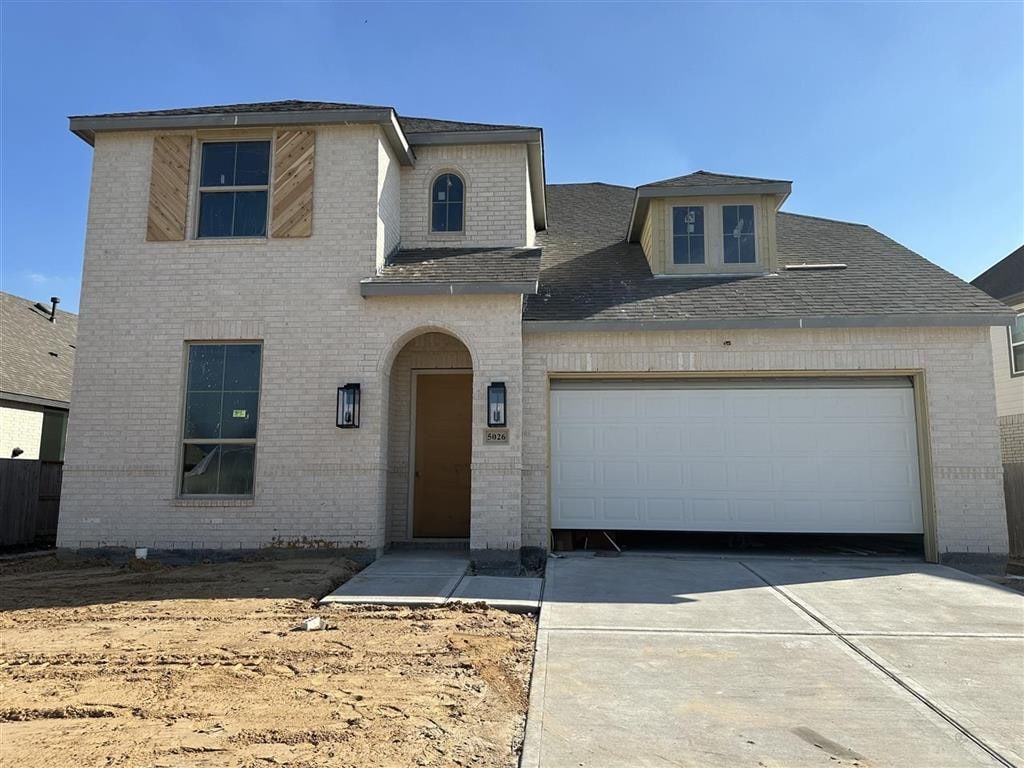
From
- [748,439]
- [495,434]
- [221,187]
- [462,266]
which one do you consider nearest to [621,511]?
[748,439]

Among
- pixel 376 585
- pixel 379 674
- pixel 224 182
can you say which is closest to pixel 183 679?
pixel 379 674

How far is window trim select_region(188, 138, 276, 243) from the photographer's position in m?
9.33

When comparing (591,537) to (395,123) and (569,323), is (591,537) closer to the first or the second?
(569,323)

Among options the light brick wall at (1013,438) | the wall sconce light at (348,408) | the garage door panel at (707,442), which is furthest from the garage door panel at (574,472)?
the light brick wall at (1013,438)

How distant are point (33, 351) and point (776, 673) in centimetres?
1854

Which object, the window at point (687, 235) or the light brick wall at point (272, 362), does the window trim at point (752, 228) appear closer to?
the window at point (687, 235)

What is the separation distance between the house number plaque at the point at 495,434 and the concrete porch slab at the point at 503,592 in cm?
177

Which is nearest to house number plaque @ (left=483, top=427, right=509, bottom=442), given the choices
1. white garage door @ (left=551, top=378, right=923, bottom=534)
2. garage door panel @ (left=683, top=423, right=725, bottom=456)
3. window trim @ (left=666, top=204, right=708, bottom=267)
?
white garage door @ (left=551, top=378, right=923, bottom=534)

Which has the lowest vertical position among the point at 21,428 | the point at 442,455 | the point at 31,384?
the point at 442,455

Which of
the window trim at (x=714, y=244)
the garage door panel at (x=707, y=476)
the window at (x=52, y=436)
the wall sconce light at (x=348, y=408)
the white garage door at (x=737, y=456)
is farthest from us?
the window at (x=52, y=436)

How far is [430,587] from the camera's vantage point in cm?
716

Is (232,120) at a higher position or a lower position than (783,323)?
higher

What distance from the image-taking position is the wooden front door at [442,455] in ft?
33.4

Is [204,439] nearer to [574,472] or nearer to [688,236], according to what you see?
[574,472]
